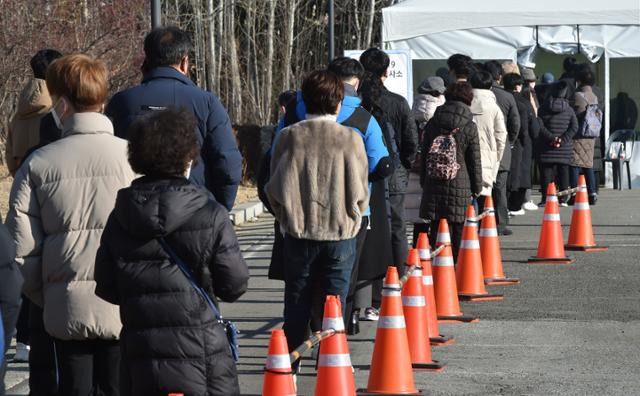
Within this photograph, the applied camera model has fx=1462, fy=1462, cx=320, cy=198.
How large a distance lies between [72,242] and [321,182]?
222 cm

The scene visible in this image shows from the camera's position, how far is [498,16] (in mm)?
23469

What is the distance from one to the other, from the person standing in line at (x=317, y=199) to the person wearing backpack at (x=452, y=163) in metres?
3.60

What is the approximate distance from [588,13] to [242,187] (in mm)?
6158

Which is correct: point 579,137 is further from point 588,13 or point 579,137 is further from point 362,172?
point 362,172

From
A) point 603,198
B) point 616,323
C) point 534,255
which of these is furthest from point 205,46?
point 616,323

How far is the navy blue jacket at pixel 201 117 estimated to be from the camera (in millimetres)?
7117

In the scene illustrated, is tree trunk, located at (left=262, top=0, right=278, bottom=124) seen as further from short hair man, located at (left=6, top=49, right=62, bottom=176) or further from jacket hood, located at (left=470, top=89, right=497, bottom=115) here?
short hair man, located at (left=6, top=49, right=62, bottom=176)

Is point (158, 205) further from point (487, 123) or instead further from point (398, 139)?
point (487, 123)

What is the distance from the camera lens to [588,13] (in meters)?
23.2

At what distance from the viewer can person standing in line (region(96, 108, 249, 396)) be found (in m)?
4.78

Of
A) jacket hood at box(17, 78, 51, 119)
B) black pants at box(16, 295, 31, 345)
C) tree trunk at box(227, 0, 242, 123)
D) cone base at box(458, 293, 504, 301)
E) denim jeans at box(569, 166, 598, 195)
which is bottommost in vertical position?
cone base at box(458, 293, 504, 301)

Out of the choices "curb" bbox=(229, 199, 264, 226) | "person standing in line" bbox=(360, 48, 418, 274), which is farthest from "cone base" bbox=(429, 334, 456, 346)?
"curb" bbox=(229, 199, 264, 226)

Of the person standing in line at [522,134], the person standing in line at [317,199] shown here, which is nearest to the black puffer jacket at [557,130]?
the person standing in line at [522,134]

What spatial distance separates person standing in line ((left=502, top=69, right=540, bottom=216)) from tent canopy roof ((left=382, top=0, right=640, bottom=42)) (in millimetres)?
A: 5199
